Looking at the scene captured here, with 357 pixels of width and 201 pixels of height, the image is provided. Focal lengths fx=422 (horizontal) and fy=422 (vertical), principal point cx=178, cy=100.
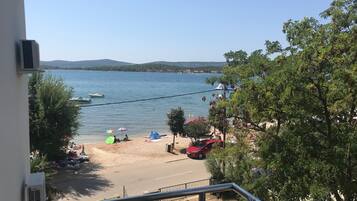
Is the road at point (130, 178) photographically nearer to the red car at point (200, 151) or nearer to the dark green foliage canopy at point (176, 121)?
the red car at point (200, 151)

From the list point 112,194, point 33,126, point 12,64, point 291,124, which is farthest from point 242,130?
point 33,126

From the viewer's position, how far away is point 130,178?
25.0 meters

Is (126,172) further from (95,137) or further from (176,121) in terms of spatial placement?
(95,137)

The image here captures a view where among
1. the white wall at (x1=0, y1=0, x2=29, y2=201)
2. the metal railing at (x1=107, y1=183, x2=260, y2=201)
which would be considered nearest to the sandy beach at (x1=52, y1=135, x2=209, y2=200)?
the white wall at (x1=0, y1=0, x2=29, y2=201)

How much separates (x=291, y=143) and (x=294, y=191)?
3.21ft

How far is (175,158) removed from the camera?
30.9 metres

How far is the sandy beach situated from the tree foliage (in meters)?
13.1

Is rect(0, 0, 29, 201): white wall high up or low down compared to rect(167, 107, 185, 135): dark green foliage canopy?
up

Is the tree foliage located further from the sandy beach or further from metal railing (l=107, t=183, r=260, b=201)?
the sandy beach

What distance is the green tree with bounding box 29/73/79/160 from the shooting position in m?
24.4

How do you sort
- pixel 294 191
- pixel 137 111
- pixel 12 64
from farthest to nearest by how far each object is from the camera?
pixel 137 111 → pixel 294 191 → pixel 12 64

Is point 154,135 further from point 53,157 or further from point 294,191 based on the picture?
point 294,191

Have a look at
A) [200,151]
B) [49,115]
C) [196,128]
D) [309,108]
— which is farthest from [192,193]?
[196,128]

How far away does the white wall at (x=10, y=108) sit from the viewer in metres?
2.33
